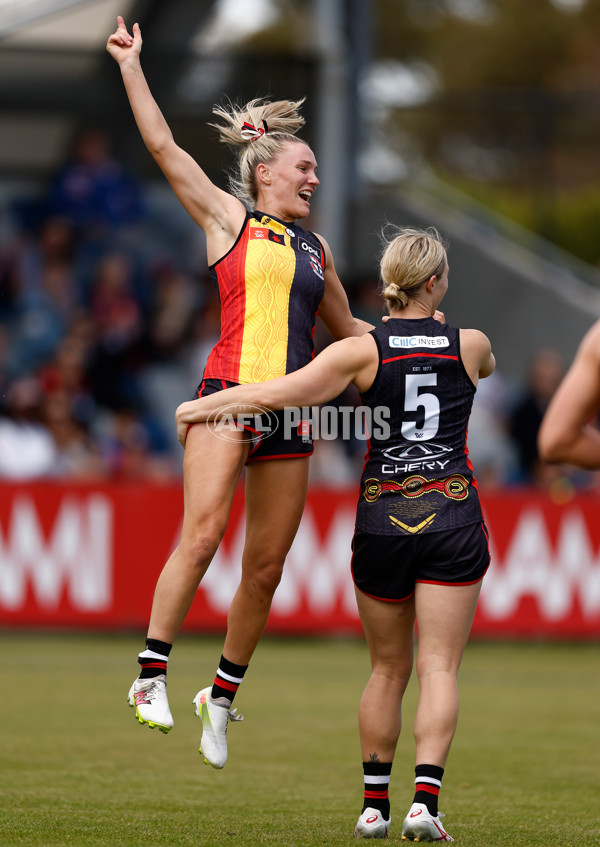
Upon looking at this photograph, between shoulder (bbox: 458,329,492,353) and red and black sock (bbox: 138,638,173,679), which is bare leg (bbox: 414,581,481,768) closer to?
shoulder (bbox: 458,329,492,353)

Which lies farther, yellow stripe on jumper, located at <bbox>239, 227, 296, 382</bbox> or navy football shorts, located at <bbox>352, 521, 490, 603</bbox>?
yellow stripe on jumper, located at <bbox>239, 227, 296, 382</bbox>

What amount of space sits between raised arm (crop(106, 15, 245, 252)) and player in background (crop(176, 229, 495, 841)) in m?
0.72

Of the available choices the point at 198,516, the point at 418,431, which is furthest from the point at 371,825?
the point at 418,431

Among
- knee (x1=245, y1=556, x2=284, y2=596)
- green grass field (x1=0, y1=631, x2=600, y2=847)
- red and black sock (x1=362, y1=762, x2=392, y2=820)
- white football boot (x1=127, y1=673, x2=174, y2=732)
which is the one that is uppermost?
knee (x1=245, y1=556, x2=284, y2=596)

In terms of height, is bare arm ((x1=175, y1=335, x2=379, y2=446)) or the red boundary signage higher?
bare arm ((x1=175, y1=335, x2=379, y2=446))

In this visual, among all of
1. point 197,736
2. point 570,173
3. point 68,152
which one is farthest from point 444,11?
point 197,736

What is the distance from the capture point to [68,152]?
14508 mm

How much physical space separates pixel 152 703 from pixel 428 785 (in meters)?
1.08

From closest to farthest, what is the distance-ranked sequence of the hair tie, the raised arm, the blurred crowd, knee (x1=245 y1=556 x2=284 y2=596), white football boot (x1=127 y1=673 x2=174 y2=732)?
white football boot (x1=127 y1=673 x2=174 y2=732), the raised arm, knee (x1=245 y1=556 x2=284 y2=596), the hair tie, the blurred crowd

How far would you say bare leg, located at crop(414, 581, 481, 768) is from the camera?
4.63 metres

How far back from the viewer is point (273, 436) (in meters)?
5.12

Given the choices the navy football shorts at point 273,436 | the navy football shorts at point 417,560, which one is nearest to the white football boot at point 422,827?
the navy football shorts at point 417,560

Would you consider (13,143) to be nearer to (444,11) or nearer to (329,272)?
(329,272)

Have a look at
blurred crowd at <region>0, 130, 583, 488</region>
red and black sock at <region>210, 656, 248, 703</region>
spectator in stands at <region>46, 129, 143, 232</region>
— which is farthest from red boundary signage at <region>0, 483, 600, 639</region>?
red and black sock at <region>210, 656, 248, 703</region>
